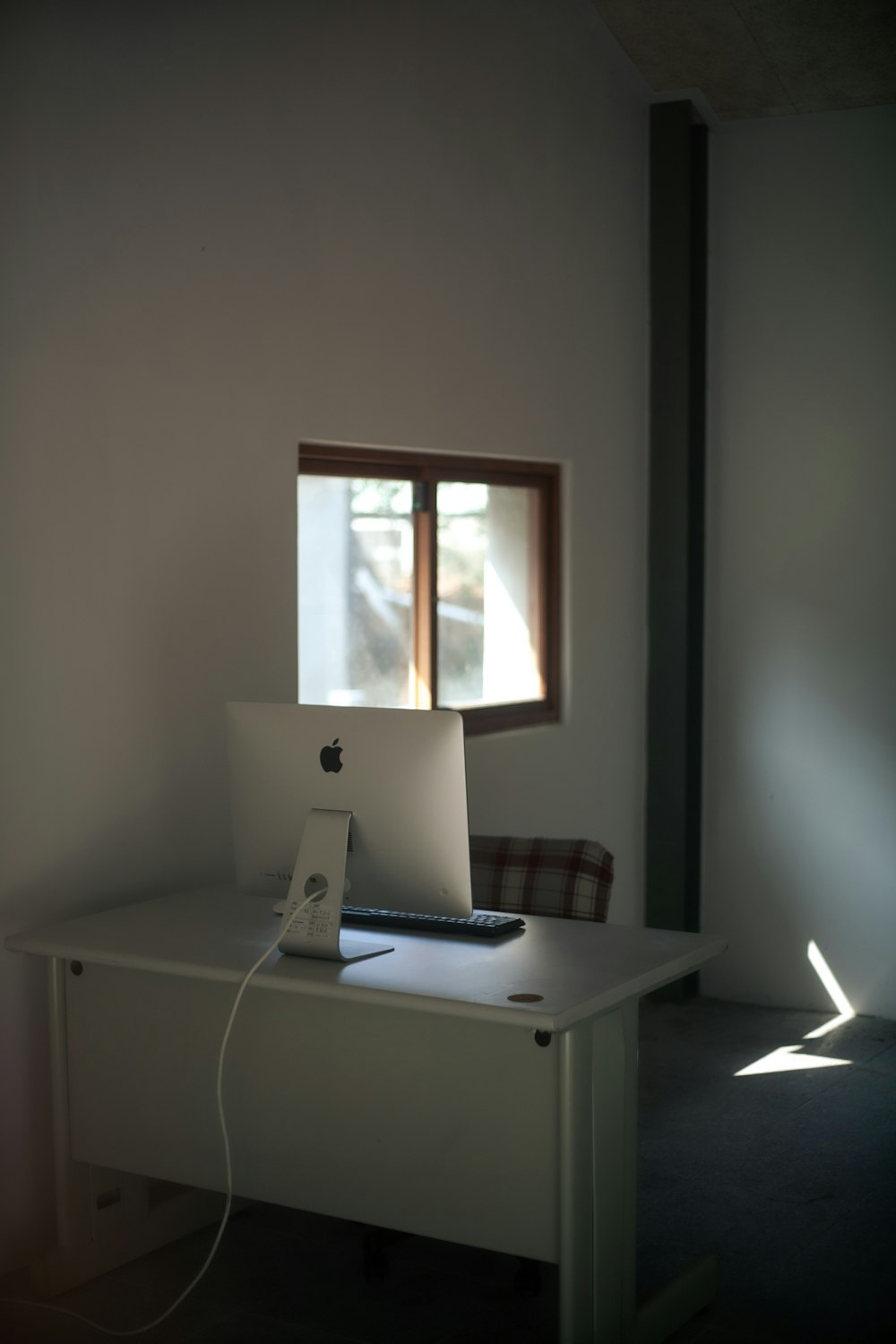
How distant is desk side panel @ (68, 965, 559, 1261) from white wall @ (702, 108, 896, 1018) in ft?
9.62

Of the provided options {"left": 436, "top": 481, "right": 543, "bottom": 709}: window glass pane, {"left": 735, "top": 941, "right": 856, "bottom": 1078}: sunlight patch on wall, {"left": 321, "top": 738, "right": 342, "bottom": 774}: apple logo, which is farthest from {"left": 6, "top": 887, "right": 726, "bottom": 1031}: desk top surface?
{"left": 735, "top": 941, "right": 856, "bottom": 1078}: sunlight patch on wall

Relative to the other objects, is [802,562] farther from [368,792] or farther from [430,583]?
[368,792]

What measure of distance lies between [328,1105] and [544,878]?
81 centimetres

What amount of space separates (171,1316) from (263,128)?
2846 mm

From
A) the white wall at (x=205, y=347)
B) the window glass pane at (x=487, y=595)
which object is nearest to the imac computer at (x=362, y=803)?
the white wall at (x=205, y=347)

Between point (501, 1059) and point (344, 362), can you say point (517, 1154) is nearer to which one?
point (501, 1059)

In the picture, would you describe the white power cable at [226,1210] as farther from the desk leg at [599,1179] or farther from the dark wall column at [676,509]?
the dark wall column at [676,509]

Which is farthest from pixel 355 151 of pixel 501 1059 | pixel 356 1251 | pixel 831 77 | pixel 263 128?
pixel 356 1251

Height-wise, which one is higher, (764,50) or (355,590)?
(764,50)

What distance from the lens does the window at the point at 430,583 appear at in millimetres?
4066

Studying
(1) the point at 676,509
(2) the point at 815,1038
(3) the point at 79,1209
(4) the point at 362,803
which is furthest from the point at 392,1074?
(1) the point at 676,509

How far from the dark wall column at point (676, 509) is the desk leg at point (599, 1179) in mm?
2622

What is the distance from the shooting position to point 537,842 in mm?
3434

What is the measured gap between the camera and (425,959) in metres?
2.78
